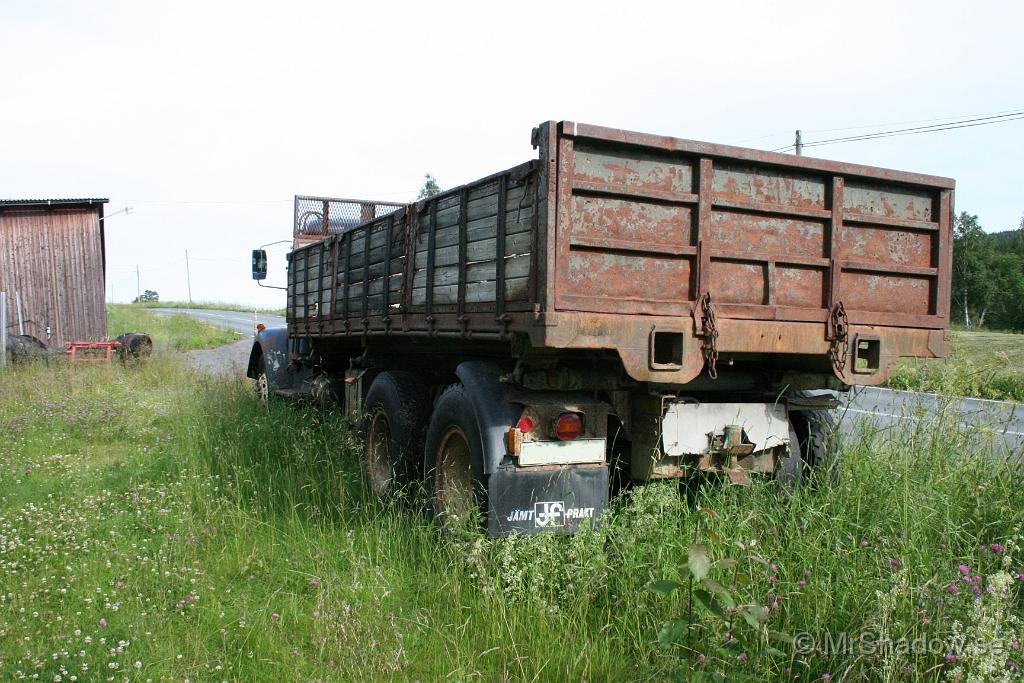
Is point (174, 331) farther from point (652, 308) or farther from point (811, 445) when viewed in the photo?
point (652, 308)

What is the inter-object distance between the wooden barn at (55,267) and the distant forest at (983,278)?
4818 centimetres

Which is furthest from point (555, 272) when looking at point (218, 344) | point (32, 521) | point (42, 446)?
point (218, 344)

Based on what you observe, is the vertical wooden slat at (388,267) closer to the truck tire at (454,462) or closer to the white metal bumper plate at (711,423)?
the truck tire at (454,462)

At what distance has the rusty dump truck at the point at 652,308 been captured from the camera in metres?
3.85

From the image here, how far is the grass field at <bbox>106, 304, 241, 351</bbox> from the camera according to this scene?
2817cm

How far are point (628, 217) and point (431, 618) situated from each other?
215 cm

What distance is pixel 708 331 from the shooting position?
4.02 metres

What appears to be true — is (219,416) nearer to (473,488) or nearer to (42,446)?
(42,446)

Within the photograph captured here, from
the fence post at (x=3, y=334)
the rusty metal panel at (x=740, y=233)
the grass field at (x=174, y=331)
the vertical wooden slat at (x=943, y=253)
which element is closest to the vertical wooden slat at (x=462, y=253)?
the rusty metal panel at (x=740, y=233)

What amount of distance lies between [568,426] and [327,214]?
21.6 feet

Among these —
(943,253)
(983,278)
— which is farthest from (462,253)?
(983,278)

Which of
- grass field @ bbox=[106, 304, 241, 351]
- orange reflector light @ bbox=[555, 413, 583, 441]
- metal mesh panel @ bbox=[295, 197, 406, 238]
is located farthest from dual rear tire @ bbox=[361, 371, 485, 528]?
grass field @ bbox=[106, 304, 241, 351]

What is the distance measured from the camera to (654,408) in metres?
4.37

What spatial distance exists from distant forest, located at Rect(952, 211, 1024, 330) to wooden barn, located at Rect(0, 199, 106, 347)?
4818 cm
